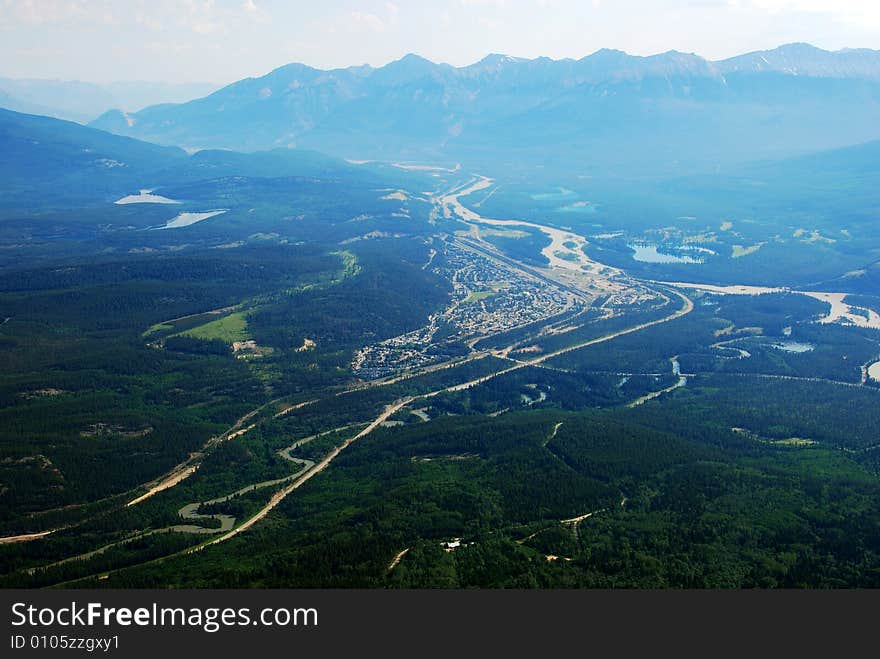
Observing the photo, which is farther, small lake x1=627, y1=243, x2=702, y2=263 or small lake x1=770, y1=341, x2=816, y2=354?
small lake x1=627, y1=243, x2=702, y2=263

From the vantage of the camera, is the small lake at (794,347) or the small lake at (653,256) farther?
the small lake at (653,256)

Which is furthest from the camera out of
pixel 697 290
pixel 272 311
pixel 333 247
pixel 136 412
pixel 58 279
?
pixel 333 247

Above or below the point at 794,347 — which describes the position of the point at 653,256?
above

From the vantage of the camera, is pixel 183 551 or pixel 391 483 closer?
pixel 183 551

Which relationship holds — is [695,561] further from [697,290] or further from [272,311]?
[697,290]

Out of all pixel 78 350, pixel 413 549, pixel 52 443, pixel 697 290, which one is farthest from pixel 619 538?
pixel 697 290
